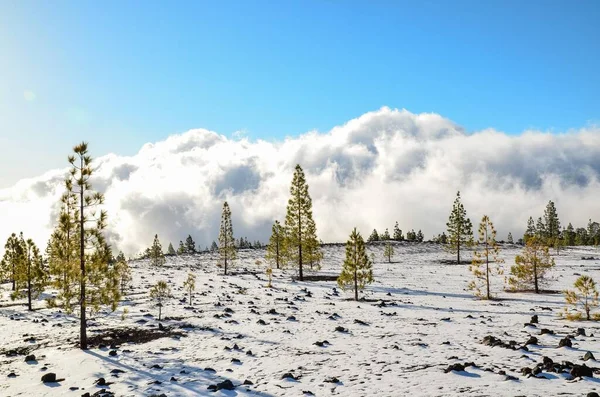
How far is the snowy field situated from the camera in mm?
15125

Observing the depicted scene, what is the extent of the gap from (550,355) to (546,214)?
144 m

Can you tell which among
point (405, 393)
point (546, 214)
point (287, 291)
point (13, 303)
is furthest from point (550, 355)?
point (546, 214)

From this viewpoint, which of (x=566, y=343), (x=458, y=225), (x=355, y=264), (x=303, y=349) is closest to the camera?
(x=566, y=343)

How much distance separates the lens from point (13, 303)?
4625 centimetres

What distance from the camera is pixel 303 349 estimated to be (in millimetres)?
20984

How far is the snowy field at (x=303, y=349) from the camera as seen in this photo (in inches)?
595

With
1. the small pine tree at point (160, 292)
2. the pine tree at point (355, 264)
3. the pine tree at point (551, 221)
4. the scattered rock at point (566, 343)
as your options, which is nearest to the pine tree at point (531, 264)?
the pine tree at point (355, 264)

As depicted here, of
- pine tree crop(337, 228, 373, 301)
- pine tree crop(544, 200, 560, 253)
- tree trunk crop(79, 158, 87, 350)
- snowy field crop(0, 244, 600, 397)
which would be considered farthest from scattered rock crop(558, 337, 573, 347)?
pine tree crop(544, 200, 560, 253)

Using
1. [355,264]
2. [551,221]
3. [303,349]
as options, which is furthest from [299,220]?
[551,221]

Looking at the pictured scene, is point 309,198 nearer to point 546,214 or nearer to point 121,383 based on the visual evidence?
point 121,383

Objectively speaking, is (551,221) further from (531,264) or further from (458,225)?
(531,264)

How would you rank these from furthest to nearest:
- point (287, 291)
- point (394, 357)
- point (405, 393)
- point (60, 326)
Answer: point (287, 291) < point (60, 326) < point (394, 357) < point (405, 393)

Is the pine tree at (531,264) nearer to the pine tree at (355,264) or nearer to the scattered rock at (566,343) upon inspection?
the pine tree at (355,264)

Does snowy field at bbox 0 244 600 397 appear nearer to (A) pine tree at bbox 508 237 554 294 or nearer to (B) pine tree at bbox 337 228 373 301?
(B) pine tree at bbox 337 228 373 301
